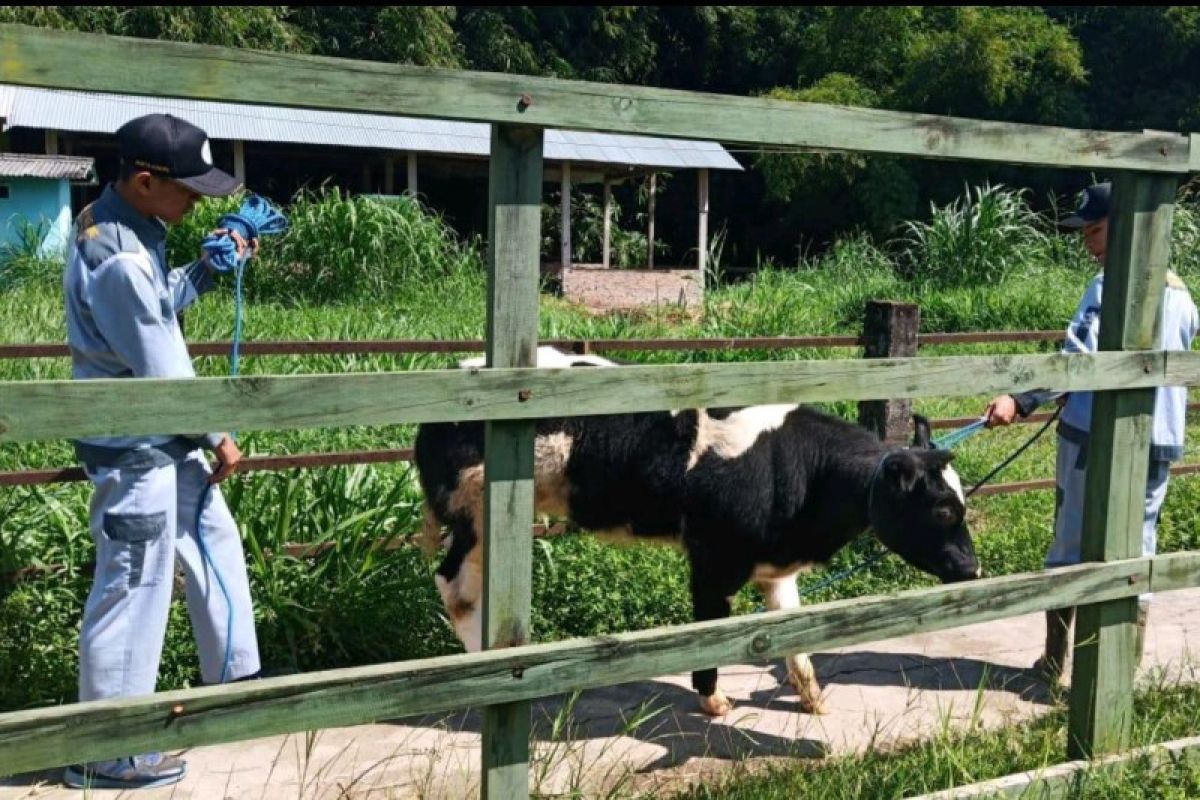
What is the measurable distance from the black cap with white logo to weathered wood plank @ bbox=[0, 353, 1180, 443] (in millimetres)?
1250

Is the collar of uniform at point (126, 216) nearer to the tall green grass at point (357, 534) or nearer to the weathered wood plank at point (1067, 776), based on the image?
the tall green grass at point (357, 534)

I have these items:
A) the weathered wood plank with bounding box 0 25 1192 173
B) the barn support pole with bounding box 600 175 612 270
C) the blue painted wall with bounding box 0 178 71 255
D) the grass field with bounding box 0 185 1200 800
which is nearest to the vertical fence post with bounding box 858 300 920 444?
the grass field with bounding box 0 185 1200 800

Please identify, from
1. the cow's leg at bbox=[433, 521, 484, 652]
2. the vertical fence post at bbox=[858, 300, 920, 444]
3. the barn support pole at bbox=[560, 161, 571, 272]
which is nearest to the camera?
the cow's leg at bbox=[433, 521, 484, 652]

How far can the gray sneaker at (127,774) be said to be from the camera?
3.82 metres

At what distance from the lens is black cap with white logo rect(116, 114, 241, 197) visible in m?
3.50

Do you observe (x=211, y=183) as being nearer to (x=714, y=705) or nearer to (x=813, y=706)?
(x=714, y=705)

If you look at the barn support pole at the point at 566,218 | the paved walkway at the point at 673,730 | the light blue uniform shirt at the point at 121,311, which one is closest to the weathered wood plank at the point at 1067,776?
the paved walkway at the point at 673,730

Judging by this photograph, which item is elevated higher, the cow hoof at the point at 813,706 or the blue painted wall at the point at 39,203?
the blue painted wall at the point at 39,203

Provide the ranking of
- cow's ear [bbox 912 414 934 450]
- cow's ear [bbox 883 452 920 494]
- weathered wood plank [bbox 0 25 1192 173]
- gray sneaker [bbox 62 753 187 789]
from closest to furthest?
weathered wood plank [bbox 0 25 1192 173] < gray sneaker [bbox 62 753 187 789] < cow's ear [bbox 883 452 920 494] < cow's ear [bbox 912 414 934 450]

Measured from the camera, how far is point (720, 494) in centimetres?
492

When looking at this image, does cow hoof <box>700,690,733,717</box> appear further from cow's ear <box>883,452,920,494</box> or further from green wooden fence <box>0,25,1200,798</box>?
green wooden fence <box>0,25,1200,798</box>

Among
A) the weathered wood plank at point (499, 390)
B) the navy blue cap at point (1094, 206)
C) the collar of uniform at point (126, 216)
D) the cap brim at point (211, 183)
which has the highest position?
the navy blue cap at point (1094, 206)

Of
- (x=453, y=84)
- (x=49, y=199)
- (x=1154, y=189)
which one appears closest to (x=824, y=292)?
(x=49, y=199)

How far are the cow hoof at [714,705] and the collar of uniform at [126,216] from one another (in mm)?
2622
